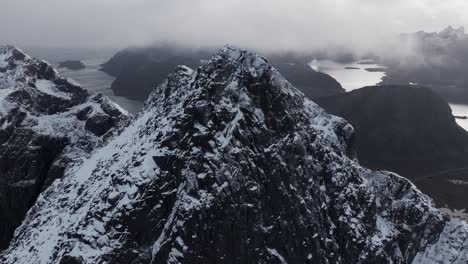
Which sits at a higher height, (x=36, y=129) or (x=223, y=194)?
(x=223, y=194)

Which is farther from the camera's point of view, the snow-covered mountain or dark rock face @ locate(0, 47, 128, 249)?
dark rock face @ locate(0, 47, 128, 249)

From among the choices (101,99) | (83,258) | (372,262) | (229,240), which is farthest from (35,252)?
(101,99)

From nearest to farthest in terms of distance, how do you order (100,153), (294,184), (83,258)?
(83,258) → (294,184) → (100,153)

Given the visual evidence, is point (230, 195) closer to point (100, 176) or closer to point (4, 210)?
point (100, 176)

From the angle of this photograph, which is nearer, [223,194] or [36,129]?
[223,194]

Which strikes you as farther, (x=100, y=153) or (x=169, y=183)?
(x=100, y=153)
